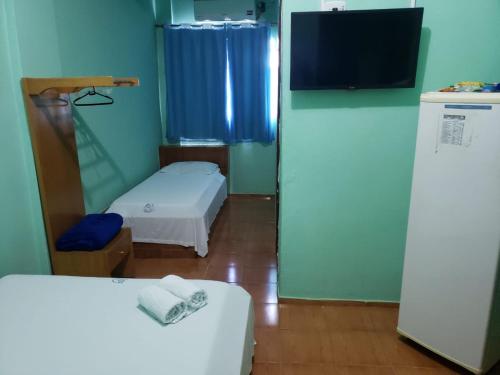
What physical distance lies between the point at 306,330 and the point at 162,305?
47.5 inches

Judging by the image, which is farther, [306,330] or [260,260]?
[260,260]

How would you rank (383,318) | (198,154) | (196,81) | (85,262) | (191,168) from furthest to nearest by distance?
(198,154) < (196,81) < (191,168) < (383,318) < (85,262)

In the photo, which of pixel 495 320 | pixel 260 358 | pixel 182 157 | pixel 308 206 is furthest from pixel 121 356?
pixel 182 157

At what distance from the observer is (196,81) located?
4.97 m

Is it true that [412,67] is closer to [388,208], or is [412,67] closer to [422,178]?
[422,178]

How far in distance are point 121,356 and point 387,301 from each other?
77.5 inches

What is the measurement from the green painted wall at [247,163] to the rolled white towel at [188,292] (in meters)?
3.58

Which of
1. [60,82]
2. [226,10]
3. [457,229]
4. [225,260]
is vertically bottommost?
[225,260]

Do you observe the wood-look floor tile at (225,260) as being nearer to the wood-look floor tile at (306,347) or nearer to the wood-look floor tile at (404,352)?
the wood-look floor tile at (306,347)

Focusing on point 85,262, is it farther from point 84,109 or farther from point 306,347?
point 306,347

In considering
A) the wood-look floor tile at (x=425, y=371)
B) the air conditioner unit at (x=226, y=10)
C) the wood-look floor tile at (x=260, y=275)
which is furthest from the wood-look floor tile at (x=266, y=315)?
the air conditioner unit at (x=226, y=10)

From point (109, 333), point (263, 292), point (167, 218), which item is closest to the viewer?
point (109, 333)

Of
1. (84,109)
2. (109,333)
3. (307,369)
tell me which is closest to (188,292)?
(109,333)

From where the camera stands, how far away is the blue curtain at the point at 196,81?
483 cm
